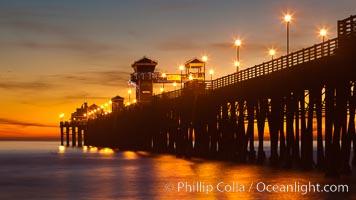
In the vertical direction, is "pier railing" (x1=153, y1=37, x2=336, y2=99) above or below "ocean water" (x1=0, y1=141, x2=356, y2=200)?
above

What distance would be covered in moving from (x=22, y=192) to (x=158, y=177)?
11.4 m

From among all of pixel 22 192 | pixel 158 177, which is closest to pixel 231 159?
pixel 158 177

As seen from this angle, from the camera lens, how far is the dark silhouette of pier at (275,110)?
3566 centimetres

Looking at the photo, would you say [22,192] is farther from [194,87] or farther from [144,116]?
[144,116]

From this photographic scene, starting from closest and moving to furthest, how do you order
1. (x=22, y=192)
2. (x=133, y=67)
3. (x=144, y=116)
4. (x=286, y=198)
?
(x=286, y=198) → (x=22, y=192) → (x=144, y=116) → (x=133, y=67)

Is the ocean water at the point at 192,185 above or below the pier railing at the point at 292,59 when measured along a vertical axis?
below

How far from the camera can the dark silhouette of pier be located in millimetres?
35656

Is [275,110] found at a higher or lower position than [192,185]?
higher

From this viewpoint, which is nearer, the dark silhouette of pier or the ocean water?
the ocean water

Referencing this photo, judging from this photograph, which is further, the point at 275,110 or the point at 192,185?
the point at 275,110

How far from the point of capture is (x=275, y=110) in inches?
1879

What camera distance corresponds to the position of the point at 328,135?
35.6 m

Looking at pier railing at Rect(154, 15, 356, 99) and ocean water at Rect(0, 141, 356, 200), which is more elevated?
pier railing at Rect(154, 15, 356, 99)

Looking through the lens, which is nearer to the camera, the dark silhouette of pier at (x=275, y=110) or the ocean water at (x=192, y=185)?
the ocean water at (x=192, y=185)
